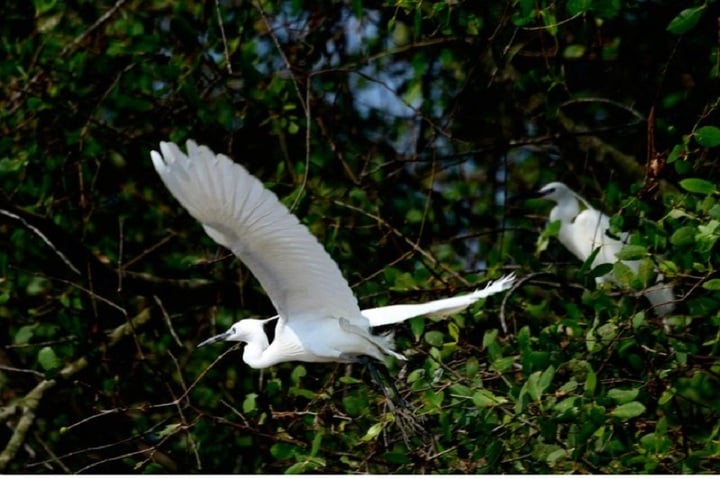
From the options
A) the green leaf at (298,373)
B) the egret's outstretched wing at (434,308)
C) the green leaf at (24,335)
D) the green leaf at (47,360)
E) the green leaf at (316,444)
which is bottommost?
the green leaf at (316,444)

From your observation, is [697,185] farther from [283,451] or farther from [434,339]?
[283,451]

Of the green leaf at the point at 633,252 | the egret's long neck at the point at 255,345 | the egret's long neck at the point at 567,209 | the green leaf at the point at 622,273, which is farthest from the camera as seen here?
the egret's long neck at the point at 567,209

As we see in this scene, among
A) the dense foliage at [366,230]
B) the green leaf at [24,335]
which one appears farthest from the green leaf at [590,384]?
the green leaf at [24,335]

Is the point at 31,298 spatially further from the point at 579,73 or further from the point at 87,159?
the point at 579,73

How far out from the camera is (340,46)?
384cm

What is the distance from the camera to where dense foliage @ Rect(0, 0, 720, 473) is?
8.42 feet

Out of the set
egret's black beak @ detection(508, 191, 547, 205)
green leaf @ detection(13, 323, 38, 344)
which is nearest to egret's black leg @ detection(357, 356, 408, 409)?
green leaf @ detection(13, 323, 38, 344)

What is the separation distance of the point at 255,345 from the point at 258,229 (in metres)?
0.64

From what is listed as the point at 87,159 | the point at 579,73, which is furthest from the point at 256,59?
the point at 579,73

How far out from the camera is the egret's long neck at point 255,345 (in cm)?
280

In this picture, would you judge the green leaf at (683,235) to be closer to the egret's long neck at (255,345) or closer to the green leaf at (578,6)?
the green leaf at (578,6)

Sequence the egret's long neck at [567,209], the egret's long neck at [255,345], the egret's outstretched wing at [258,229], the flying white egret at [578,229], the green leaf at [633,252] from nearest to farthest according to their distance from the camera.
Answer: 1. the egret's outstretched wing at [258,229]
2. the green leaf at [633,252]
3. the egret's long neck at [255,345]
4. the flying white egret at [578,229]
5. the egret's long neck at [567,209]

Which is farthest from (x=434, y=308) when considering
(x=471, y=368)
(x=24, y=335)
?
(x=24, y=335)

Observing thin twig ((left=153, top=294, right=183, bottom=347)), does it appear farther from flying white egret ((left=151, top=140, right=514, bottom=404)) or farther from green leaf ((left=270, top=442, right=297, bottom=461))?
green leaf ((left=270, top=442, right=297, bottom=461))
